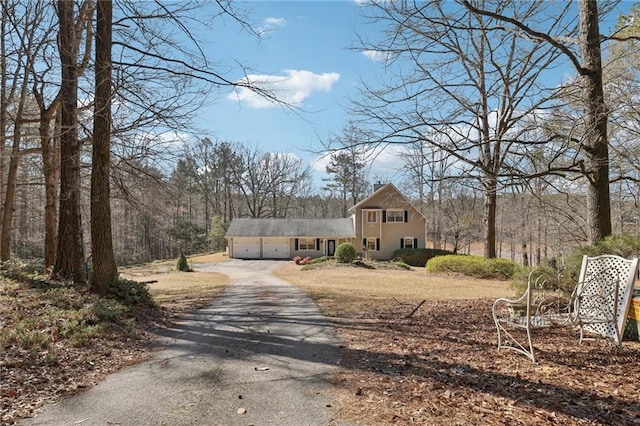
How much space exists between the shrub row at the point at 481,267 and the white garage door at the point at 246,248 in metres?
19.6

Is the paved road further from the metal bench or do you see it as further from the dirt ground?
the metal bench

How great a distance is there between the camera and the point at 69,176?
918 cm

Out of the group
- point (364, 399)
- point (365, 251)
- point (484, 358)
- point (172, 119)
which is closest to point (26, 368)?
point (364, 399)

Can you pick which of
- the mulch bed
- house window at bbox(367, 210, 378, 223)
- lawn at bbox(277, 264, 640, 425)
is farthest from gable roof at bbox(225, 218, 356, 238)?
the mulch bed

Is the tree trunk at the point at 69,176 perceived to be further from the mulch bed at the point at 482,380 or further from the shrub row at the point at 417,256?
the shrub row at the point at 417,256

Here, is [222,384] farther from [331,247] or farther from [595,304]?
[331,247]

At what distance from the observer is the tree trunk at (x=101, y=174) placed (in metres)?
7.94

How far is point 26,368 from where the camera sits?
4410 millimetres

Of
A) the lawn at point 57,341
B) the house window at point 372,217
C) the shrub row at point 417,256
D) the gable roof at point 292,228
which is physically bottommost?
the shrub row at point 417,256

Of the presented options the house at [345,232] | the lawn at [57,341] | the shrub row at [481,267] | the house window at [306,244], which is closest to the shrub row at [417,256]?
the house at [345,232]

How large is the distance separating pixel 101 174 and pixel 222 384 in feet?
18.6

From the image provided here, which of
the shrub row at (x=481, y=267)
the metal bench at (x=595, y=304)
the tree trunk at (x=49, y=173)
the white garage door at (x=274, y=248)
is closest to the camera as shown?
the metal bench at (x=595, y=304)

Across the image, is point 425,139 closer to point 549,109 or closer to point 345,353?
point 549,109

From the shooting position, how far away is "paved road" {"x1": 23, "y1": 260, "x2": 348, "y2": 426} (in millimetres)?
3404
